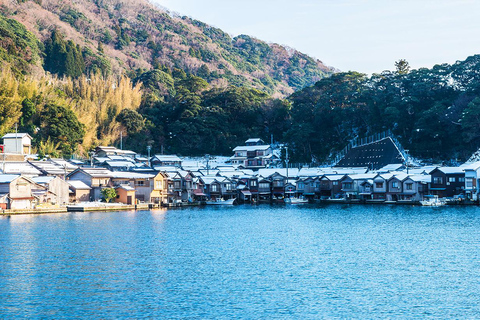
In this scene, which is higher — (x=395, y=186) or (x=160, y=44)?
(x=160, y=44)

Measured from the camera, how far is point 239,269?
19969 mm

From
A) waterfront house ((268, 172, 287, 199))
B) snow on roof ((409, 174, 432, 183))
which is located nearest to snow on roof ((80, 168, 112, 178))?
waterfront house ((268, 172, 287, 199))

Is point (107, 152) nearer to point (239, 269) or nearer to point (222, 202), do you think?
point (222, 202)

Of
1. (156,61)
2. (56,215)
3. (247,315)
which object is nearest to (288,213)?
(56,215)

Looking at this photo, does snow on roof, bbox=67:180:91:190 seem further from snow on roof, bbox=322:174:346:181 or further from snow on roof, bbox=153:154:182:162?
snow on roof, bbox=322:174:346:181

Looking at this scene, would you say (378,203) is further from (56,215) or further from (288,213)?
(56,215)

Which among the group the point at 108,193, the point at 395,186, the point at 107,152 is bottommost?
the point at 108,193

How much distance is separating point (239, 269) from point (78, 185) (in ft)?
88.1

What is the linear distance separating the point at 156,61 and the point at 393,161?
2481 inches

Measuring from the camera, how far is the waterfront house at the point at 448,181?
46.9 m

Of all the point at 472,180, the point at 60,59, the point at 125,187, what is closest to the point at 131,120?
the point at 125,187

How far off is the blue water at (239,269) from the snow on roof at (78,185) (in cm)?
957

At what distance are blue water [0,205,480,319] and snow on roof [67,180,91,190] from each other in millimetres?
9575

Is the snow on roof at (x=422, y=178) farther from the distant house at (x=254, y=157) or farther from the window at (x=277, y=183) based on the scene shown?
the distant house at (x=254, y=157)
